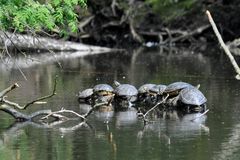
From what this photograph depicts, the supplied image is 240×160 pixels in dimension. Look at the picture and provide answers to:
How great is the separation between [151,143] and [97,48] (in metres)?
26.3

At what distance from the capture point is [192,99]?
14500 mm

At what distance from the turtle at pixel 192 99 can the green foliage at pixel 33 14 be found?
15.0ft

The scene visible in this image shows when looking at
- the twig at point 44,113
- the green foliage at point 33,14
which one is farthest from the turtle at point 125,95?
the green foliage at point 33,14

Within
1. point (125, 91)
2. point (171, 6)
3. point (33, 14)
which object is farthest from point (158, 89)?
point (171, 6)

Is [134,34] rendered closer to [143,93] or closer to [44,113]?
[143,93]

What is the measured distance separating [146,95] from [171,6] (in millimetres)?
27893

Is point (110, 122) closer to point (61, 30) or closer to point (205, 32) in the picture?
point (61, 30)

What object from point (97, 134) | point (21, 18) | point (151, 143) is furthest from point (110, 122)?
Result: point (21, 18)

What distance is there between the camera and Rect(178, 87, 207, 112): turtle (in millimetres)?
14453

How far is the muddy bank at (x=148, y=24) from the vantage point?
1625 inches

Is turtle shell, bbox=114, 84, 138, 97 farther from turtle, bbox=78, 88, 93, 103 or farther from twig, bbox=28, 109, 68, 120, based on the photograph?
twig, bbox=28, 109, 68, 120

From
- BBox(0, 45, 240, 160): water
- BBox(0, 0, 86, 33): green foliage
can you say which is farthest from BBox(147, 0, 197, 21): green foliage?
BBox(0, 0, 86, 33): green foliage

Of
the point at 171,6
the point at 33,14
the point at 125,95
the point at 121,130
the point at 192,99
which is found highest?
the point at 171,6

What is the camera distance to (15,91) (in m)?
17.5
